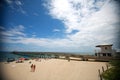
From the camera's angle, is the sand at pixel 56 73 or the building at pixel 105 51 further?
the building at pixel 105 51

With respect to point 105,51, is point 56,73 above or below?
below

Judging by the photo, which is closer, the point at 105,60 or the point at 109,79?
the point at 109,79

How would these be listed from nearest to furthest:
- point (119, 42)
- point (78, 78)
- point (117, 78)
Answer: point (117, 78) → point (119, 42) → point (78, 78)

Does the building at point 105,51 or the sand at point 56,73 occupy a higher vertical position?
the building at point 105,51

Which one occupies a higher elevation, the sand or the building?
the building

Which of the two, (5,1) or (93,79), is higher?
(5,1)

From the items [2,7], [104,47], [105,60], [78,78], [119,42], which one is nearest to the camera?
[119,42]

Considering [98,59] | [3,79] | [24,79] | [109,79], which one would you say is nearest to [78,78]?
[109,79]

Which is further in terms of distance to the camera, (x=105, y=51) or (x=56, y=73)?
(x=105, y=51)

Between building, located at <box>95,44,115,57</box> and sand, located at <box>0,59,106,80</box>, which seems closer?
sand, located at <box>0,59,106,80</box>

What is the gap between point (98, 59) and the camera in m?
6.17

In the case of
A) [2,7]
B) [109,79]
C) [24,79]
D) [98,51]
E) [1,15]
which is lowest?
[24,79]

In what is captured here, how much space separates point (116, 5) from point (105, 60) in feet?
13.4

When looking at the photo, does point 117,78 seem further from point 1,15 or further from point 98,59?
point 98,59
